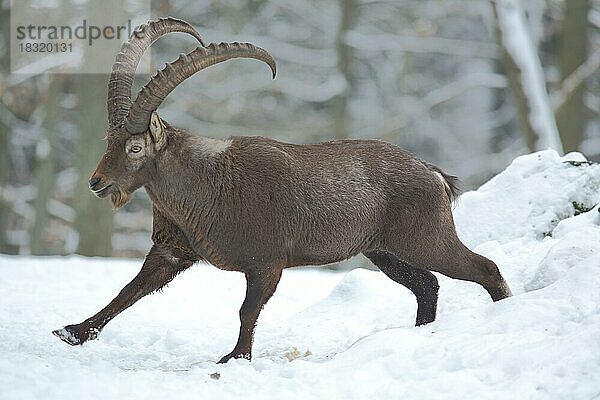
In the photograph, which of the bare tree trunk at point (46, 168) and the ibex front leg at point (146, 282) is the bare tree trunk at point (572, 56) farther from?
the ibex front leg at point (146, 282)

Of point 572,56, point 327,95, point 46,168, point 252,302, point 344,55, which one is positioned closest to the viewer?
point 252,302

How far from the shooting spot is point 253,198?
657 centimetres

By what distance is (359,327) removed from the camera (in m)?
7.68

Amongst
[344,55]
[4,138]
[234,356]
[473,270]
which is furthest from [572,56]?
[234,356]

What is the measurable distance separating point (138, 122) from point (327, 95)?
17.2 meters

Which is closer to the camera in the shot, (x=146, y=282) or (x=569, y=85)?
(x=146, y=282)

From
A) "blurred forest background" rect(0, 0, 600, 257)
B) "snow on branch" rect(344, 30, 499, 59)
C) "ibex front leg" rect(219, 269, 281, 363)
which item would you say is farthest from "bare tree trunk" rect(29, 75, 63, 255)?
"ibex front leg" rect(219, 269, 281, 363)

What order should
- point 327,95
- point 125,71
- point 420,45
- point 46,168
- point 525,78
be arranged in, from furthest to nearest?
point 420,45
point 327,95
point 46,168
point 525,78
point 125,71

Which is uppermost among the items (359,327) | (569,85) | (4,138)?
(569,85)

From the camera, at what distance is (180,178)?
670cm

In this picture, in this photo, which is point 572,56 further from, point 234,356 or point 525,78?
point 234,356

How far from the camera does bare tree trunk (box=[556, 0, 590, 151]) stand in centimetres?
1955

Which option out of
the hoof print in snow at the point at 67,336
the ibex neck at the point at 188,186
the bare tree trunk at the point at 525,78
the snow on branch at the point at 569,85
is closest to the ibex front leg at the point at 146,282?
the hoof print in snow at the point at 67,336

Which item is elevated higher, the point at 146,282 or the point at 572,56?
the point at 572,56
